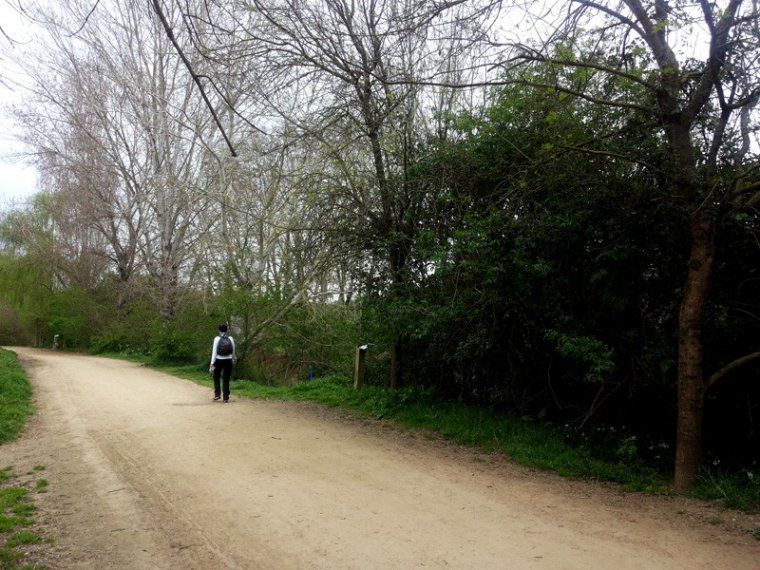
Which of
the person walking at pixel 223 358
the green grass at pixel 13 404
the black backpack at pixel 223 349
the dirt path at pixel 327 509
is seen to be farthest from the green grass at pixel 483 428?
the green grass at pixel 13 404

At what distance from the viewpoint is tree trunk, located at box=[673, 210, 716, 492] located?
6.16 meters

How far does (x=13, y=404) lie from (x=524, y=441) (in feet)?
31.5

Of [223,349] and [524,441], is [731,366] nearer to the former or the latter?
[524,441]

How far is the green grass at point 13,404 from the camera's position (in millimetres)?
8863

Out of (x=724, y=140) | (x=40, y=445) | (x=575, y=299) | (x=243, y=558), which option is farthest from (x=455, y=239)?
(x=40, y=445)

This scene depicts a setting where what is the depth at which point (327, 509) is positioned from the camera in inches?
210

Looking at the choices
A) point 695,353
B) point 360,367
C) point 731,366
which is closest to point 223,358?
point 360,367

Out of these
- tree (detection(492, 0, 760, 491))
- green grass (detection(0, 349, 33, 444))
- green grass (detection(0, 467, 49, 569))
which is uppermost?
tree (detection(492, 0, 760, 491))

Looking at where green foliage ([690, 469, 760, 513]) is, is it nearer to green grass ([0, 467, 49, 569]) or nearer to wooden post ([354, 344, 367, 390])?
green grass ([0, 467, 49, 569])

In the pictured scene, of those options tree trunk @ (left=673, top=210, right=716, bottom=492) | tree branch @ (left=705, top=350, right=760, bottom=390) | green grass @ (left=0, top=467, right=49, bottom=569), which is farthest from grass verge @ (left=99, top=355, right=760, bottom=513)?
green grass @ (left=0, top=467, right=49, bottom=569)

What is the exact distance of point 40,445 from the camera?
8070 millimetres

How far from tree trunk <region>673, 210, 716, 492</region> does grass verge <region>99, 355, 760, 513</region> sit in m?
0.21

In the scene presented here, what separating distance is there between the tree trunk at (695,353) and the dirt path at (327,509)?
0.49 m

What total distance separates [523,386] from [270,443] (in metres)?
4.04
